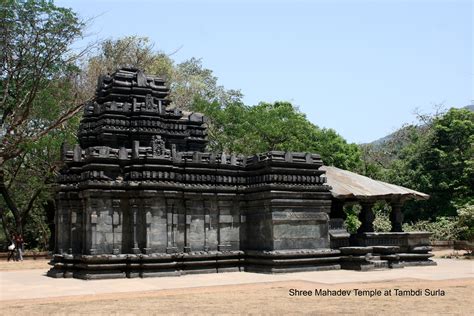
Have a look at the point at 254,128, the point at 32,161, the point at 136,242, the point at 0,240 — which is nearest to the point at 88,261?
the point at 136,242

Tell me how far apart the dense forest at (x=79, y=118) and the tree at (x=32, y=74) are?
54 mm

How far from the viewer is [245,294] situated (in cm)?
1468

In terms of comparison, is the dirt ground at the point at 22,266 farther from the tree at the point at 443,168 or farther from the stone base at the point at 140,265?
the tree at the point at 443,168

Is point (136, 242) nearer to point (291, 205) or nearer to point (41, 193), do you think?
point (291, 205)

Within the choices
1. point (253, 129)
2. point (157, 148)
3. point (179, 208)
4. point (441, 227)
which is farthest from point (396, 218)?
point (253, 129)

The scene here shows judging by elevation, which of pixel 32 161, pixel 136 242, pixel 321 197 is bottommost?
pixel 136 242

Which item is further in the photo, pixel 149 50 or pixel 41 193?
pixel 149 50

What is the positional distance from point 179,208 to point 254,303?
28.8 ft

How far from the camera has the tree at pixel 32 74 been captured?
30906 millimetres

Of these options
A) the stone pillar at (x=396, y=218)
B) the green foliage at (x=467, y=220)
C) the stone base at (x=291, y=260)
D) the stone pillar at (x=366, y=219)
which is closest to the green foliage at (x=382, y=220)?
the green foliage at (x=467, y=220)

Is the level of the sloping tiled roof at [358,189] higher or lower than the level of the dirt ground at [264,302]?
higher

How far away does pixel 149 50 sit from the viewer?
45.8 metres

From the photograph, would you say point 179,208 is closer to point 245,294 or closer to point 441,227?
point 245,294

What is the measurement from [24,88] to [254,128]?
15.5 m
